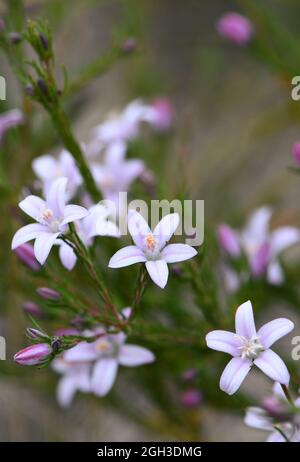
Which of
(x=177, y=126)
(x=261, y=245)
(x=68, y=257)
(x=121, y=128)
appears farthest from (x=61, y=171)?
(x=177, y=126)

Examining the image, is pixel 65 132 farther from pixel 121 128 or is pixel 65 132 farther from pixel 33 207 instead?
pixel 121 128

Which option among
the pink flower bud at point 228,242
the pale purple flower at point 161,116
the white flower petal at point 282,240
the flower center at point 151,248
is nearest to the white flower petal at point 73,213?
the flower center at point 151,248

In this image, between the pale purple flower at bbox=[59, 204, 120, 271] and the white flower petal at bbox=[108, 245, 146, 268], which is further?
the pale purple flower at bbox=[59, 204, 120, 271]

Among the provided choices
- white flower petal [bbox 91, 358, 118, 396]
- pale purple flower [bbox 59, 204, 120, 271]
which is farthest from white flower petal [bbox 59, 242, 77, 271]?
white flower petal [bbox 91, 358, 118, 396]

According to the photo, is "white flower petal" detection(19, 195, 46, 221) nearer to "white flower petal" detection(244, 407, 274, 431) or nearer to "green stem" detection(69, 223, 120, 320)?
"green stem" detection(69, 223, 120, 320)

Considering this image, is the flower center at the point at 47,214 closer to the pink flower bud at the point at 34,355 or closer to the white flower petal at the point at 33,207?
the white flower petal at the point at 33,207

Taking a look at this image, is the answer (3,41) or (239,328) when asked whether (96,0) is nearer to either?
(3,41)
